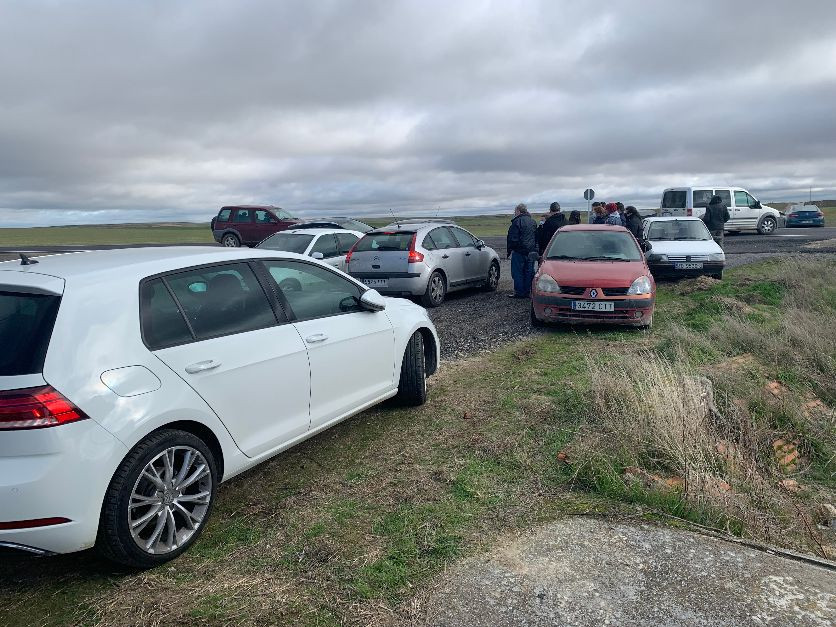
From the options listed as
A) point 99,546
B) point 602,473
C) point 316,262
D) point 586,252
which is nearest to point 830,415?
point 602,473

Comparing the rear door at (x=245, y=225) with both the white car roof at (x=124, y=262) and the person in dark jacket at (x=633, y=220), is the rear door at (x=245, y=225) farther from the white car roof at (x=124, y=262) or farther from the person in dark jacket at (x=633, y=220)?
the white car roof at (x=124, y=262)

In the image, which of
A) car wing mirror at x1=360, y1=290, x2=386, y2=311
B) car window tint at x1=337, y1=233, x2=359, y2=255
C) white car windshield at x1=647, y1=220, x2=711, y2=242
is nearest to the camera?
car wing mirror at x1=360, y1=290, x2=386, y2=311

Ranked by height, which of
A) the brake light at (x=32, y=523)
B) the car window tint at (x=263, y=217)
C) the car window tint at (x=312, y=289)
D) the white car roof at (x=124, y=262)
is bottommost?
the brake light at (x=32, y=523)

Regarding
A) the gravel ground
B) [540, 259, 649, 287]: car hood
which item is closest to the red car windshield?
[540, 259, 649, 287]: car hood

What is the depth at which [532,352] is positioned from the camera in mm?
7922

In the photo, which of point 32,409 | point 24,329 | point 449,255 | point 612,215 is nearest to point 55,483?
point 32,409

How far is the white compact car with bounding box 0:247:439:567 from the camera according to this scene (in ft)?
9.07

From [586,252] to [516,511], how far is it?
22.9ft

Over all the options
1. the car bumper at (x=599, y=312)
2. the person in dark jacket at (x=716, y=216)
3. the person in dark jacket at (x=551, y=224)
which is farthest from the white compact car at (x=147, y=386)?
the person in dark jacket at (x=716, y=216)

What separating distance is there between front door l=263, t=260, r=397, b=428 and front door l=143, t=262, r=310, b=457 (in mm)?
→ 156

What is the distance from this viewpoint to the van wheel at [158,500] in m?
2.98

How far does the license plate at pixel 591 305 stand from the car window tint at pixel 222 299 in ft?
18.9

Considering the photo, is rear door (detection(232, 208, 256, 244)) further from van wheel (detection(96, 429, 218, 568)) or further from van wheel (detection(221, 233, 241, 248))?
van wheel (detection(96, 429, 218, 568))

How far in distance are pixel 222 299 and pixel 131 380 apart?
0.89 m
